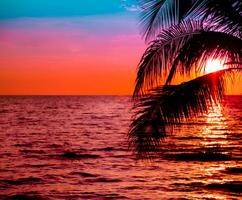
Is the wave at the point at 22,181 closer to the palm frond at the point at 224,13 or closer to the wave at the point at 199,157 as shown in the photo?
the wave at the point at 199,157

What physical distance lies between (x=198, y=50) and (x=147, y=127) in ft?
4.74

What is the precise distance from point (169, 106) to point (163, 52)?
0.95 meters

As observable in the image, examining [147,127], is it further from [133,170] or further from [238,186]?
[133,170]

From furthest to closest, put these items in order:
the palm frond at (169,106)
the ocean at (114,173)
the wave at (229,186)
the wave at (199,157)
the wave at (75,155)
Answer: the wave at (75,155)
the wave at (199,157)
the wave at (229,186)
the ocean at (114,173)
the palm frond at (169,106)

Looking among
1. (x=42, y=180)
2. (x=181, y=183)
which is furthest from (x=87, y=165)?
(x=181, y=183)

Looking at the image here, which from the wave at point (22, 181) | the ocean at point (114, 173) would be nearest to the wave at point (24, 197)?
the ocean at point (114, 173)

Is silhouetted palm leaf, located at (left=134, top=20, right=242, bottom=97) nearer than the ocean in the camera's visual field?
Yes

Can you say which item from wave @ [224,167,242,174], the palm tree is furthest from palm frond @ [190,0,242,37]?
wave @ [224,167,242,174]

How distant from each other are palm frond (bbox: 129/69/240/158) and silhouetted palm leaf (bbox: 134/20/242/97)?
0.27 metres

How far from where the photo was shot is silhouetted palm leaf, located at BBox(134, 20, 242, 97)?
6.82 m

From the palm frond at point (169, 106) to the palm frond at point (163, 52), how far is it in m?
0.24

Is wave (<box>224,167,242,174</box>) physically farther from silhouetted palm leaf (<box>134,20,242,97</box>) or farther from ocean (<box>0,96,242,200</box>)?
silhouetted palm leaf (<box>134,20,242,97</box>)

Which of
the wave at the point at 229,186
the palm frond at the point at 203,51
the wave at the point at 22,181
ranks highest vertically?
the palm frond at the point at 203,51

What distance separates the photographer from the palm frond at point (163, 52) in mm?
6988
